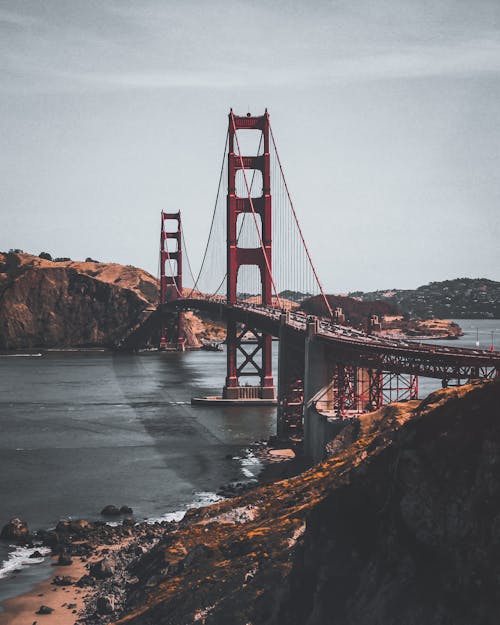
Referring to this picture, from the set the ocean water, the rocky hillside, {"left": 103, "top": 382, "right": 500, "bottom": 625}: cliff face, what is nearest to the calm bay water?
the ocean water

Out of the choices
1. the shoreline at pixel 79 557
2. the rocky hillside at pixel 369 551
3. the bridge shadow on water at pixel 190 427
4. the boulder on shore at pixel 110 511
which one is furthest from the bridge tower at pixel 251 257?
the rocky hillside at pixel 369 551

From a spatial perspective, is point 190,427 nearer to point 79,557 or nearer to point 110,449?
point 110,449

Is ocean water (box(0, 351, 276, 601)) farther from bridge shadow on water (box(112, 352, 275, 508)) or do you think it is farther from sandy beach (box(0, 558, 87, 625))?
sandy beach (box(0, 558, 87, 625))

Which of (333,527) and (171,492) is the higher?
(333,527)

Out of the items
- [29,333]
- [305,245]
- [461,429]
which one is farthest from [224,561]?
[29,333]

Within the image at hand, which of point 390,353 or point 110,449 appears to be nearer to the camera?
point 390,353

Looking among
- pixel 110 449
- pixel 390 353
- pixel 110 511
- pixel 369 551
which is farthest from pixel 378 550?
pixel 110 449

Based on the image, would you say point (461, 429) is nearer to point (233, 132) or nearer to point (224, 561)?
point (224, 561)
